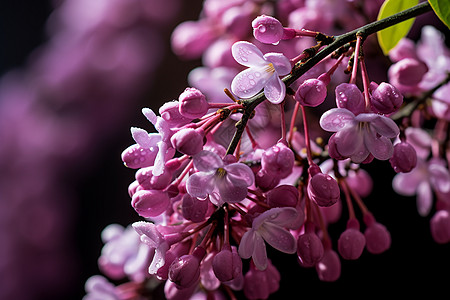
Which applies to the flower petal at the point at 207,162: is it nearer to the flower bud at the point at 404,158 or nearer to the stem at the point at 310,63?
the stem at the point at 310,63

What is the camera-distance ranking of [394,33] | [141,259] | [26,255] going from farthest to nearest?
[26,255], [141,259], [394,33]

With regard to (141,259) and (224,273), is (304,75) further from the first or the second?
(141,259)

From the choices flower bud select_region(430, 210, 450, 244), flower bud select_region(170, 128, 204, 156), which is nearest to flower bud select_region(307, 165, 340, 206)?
flower bud select_region(170, 128, 204, 156)

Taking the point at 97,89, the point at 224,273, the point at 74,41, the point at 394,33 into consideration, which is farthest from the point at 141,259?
the point at 74,41

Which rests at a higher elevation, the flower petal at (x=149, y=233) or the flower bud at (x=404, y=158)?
the flower petal at (x=149, y=233)

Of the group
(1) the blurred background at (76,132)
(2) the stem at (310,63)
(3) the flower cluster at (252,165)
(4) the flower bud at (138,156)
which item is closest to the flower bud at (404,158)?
(3) the flower cluster at (252,165)

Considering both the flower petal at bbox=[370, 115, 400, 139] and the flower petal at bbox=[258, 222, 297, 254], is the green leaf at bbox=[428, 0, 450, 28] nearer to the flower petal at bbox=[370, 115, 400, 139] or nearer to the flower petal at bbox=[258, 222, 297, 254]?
the flower petal at bbox=[370, 115, 400, 139]
